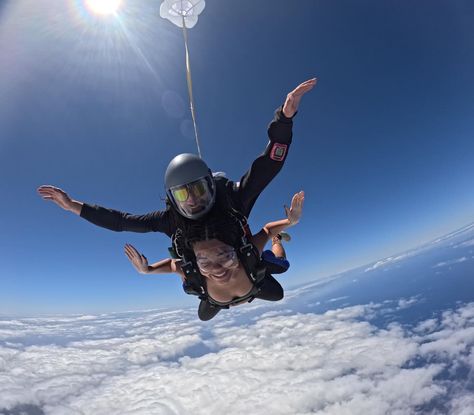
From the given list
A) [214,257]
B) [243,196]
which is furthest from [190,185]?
[214,257]

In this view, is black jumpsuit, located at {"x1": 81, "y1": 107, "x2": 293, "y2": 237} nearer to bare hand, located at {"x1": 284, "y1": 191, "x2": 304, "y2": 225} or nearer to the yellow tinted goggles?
the yellow tinted goggles

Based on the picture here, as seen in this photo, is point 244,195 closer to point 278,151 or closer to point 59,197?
point 278,151

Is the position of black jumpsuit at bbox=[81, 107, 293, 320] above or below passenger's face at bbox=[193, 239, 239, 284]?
above

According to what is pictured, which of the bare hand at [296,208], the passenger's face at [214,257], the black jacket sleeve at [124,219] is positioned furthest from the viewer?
the black jacket sleeve at [124,219]

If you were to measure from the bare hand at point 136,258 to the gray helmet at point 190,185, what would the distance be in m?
0.91

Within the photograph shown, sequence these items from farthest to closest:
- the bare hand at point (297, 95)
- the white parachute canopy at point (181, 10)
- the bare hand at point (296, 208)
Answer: the white parachute canopy at point (181, 10), the bare hand at point (296, 208), the bare hand at point (297, 95)

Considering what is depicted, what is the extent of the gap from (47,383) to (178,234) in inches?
5352

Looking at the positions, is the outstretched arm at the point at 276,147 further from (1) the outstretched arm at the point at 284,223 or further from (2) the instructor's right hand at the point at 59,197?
(2) the instructor's right hand at the point at 59,197

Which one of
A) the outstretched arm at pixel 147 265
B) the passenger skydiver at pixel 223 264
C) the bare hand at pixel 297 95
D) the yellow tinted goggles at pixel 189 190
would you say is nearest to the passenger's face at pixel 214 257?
the passenger skydiver at pixel 223 264

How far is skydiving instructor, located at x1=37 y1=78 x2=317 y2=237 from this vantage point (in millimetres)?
2068

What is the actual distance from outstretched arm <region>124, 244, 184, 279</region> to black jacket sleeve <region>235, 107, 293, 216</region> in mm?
1221

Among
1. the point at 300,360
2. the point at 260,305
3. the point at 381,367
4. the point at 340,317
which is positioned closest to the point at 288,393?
the point at 300,360

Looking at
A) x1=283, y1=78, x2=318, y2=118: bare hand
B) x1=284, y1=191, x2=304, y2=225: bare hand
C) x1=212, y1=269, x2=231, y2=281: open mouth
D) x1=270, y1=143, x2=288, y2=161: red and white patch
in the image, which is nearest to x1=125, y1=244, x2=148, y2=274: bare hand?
x1=212, y1=269, x2=231, y2=281: open mouth

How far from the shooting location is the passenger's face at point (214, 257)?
2279 millimetres
